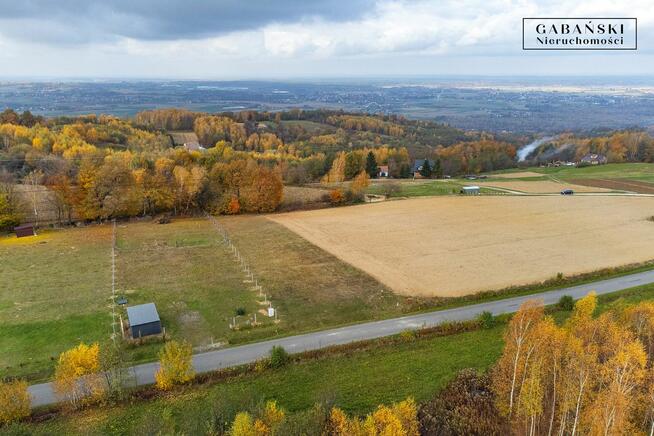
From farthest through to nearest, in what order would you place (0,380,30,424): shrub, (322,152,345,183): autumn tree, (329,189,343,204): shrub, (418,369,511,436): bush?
(322,152,345,183): autumn tree < (329,189,343,204): shrub < (0,380,30,424): shrub < (418,369,511,436): bush

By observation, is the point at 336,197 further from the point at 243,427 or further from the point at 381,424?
the point at 243,427

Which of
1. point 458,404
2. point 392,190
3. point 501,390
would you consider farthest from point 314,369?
point 392,190

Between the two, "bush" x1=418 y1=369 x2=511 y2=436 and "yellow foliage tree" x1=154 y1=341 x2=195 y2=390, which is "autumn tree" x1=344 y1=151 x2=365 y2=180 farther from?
"yellow foliage tree" x1=154 y1=341 x2=195 y2=390

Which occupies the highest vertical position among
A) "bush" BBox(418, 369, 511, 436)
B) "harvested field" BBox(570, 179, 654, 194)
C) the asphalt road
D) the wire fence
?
"harvested field" BBox(570, 179, 654, 194)

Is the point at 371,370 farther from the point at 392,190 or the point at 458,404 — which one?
the point at 392,190

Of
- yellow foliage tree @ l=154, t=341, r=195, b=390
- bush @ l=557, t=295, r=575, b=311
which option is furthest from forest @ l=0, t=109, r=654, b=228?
bush @ l=557, t=295, r=575, b=311
